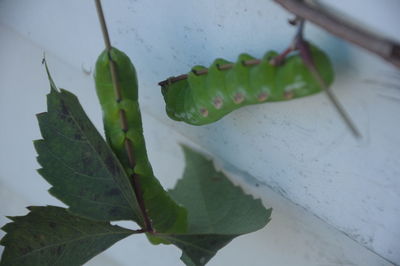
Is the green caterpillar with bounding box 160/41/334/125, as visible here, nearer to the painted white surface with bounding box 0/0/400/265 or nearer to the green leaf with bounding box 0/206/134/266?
the painted white surface with bounding box 0/0/400/265

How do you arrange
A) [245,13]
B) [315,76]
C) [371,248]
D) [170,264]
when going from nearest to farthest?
[315,76] < [245,13] < [371,248] < [170,264]

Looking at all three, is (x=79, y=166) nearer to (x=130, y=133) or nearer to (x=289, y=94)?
(x=130, y=133)

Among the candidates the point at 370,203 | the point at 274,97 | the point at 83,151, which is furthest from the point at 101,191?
the point at 370,203

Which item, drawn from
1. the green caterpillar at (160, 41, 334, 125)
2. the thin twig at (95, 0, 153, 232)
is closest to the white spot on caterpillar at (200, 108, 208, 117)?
the green caterpillar at (160, 41, 334, 125)

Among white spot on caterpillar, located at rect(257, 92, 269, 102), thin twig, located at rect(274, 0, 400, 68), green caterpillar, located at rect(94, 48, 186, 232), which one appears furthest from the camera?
green caterpillar, located at rect(94, 48, 186, 232)

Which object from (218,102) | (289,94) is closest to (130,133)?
(218,102)

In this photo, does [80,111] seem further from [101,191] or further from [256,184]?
[256,184]
